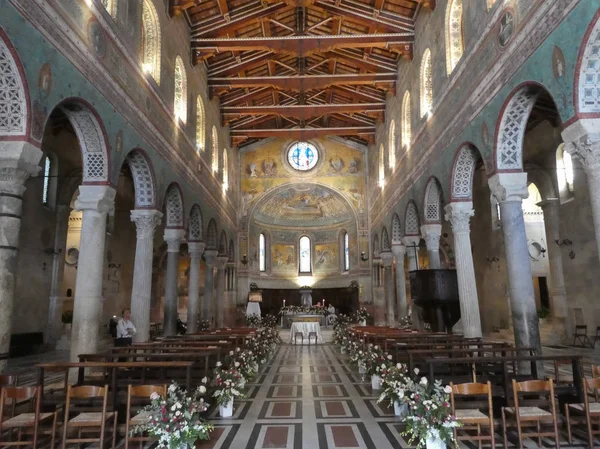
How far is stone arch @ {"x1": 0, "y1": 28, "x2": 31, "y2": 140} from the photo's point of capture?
285 inches

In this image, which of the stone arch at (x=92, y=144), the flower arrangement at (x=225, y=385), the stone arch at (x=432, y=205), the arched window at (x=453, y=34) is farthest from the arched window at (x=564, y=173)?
the stone arch at (x=92, y=144)

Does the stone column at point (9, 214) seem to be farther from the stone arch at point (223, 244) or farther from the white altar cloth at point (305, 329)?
the stone arch at point (223, 244)

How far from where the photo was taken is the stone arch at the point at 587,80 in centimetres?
700

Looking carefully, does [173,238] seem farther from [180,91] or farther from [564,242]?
[564,242]

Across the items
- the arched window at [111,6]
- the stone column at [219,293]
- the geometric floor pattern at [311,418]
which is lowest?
the geometric floor pattern at [311,418]

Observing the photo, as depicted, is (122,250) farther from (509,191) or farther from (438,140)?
(509,191)

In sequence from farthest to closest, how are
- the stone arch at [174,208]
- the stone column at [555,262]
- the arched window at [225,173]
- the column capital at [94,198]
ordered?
the arched window at [225,173], the stone column at [555,262], the stone arch at [174,208], the column capital at [94,198]

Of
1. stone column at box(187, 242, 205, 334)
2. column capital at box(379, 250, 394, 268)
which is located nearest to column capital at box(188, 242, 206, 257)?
stone column at box(187, 242, 205, 334)

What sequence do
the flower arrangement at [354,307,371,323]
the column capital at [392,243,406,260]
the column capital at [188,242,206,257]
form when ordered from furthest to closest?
the flower arrangement at [354,307,371,323] → the column capital at [392,243,406,260] → the column capital at [188,242,206,257]

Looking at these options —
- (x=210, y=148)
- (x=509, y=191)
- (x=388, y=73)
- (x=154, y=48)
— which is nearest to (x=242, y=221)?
(x=210, y=148)

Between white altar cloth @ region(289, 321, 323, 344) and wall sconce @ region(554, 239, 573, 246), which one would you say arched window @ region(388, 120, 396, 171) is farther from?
white altar cloth @ region(289, 321, 323, 344)

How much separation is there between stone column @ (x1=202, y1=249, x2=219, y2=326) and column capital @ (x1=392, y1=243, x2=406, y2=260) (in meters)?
9.13

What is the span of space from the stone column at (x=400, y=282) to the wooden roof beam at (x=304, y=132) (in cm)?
861

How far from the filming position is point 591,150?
710 centimetres
